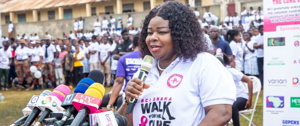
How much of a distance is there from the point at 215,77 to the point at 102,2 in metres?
41.0

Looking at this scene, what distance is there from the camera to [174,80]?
7.98 feet

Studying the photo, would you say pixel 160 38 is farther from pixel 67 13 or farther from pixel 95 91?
pixel 67 13

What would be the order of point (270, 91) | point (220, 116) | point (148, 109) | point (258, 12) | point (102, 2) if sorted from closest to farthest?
point (220, 116) → point (148, 109) → point (270, 91) → point (258, 12) → point (102, 2)

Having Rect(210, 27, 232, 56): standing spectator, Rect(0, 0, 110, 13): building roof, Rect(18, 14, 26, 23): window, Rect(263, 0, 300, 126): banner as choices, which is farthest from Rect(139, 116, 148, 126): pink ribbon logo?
Rect(18, 14, 26, 23): window

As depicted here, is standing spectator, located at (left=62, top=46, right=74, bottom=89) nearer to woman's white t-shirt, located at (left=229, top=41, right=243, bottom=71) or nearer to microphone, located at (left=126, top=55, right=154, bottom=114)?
woman's white t-shirt, located at (left=229, top=41, right=243, bottom=71)

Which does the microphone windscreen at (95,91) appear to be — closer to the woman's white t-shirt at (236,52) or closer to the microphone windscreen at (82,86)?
the microphone windscreen at (82,86)

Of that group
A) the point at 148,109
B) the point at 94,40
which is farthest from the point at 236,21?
the point at 148,109

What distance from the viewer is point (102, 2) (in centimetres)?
4253

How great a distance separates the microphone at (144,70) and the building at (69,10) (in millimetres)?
23800

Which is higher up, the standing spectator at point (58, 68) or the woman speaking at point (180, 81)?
the woman speaking at point (180, 81)

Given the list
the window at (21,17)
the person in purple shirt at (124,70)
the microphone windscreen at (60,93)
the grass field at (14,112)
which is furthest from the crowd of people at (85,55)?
the window at (21,17)

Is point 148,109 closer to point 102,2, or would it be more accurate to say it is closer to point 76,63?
point 76,63

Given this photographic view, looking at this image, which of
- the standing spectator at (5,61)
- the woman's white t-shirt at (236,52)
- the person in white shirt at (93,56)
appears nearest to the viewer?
the woman's white t-shirt at (236,52)

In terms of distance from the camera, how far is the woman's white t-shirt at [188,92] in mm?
2320
